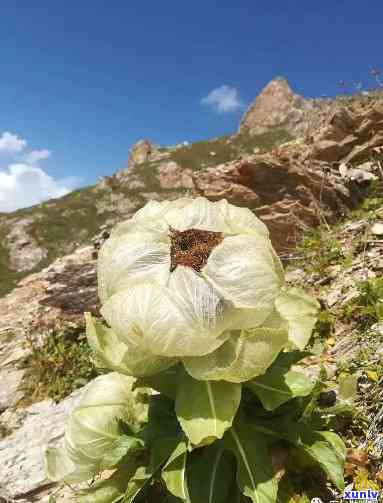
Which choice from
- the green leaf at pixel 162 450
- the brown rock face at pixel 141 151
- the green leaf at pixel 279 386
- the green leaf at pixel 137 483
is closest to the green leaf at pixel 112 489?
the green leaf at pixel 137 483

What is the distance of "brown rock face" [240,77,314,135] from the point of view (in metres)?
78.2

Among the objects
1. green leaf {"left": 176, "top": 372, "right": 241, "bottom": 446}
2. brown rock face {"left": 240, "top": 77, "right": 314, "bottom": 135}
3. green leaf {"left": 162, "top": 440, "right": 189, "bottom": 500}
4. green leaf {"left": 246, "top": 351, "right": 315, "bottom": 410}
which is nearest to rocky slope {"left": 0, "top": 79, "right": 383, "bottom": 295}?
brown rock face {"left": 240, "top": 77, "right": 314, "bottom": 135}

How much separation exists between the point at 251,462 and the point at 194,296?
933mm

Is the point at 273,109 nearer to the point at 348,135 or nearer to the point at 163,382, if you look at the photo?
the point at 348,135

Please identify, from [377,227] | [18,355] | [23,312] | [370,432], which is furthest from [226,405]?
[23,312]

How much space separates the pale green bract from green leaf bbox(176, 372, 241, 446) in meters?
0.52

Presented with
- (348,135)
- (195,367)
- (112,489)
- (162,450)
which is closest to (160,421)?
(162,450)

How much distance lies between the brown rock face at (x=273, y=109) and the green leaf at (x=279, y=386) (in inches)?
3082

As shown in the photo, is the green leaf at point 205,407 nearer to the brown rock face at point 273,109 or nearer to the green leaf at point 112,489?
the green leaf at point 112,489

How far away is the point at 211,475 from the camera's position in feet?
6.39

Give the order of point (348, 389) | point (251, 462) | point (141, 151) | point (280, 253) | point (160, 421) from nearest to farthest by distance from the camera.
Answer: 1. point (251, 462)
2. point (160, 421)
3. point (348, 389)
4. point (280, 253)
5. point (141, 151)

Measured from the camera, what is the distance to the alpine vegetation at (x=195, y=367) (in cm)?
161

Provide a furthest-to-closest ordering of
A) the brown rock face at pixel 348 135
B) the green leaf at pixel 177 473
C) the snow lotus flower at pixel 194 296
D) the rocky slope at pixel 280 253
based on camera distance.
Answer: the brown rock face at pixel 348 135, the rocky slope at pixel 280 253, the green leaf at pixel 177 473, the snow lotus flower at pixel 194 296

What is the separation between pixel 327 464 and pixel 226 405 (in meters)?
0.67
